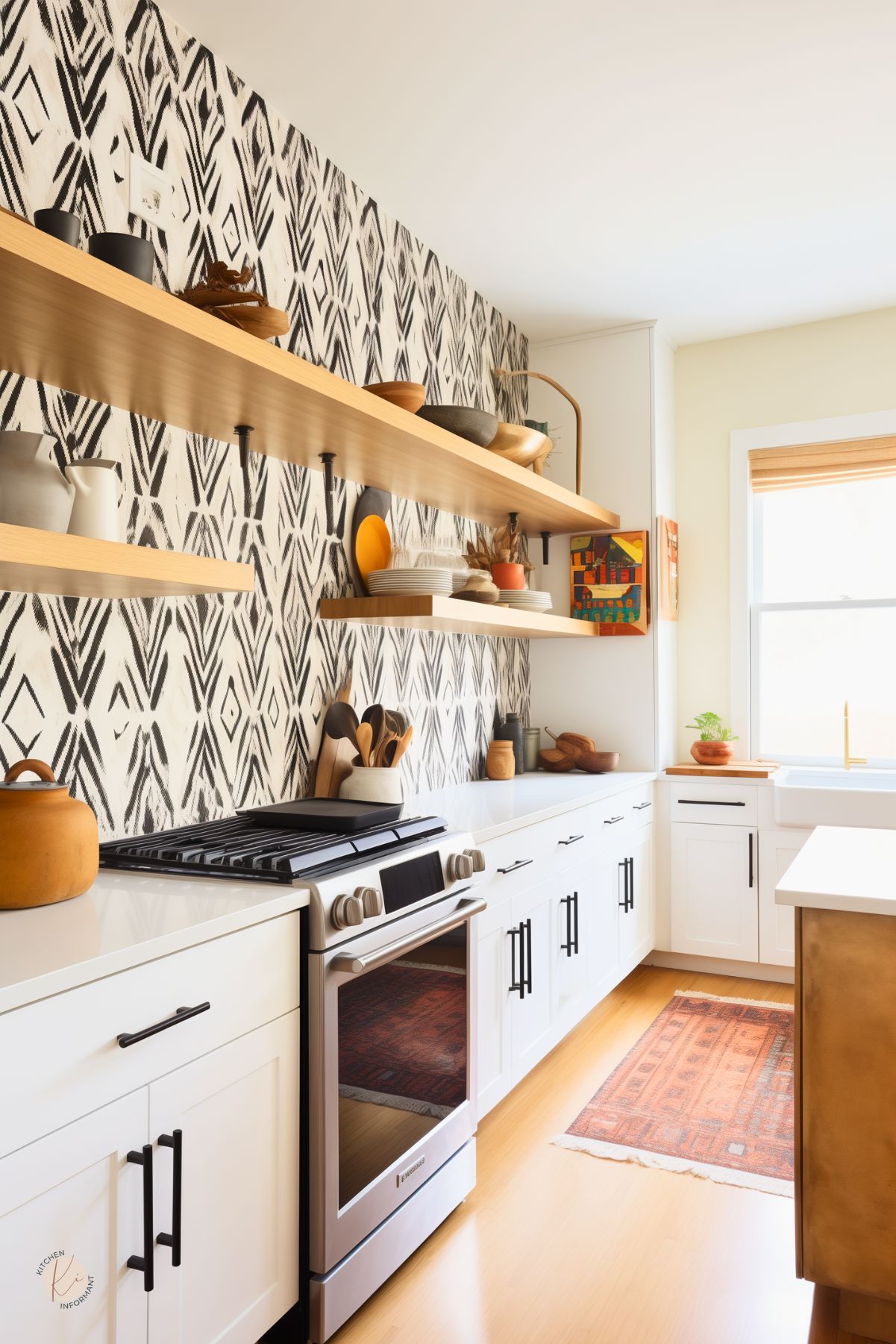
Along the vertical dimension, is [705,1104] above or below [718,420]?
below

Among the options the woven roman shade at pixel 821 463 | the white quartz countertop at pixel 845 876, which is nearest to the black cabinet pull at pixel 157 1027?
the white quartz countertop at pixel 845 876

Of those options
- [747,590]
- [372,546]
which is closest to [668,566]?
[747,590]

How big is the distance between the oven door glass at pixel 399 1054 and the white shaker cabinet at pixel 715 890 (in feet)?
6.56

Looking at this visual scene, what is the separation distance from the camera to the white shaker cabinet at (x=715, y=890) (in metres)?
3.85

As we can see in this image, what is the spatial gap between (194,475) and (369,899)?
1.11 meters

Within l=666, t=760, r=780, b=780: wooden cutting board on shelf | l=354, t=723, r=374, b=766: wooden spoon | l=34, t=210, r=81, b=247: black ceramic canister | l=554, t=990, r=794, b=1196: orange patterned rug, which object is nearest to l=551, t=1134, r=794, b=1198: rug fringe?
l=554, t=990, r=794, b=1196: orange patterned rug

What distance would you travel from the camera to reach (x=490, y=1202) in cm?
221

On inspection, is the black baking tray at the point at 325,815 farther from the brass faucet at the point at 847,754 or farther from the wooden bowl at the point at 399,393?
the brass faucet at the point at 847,754

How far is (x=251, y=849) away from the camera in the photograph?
1825 mm

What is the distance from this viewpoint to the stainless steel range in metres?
1.66

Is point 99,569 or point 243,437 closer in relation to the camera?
point 99,569

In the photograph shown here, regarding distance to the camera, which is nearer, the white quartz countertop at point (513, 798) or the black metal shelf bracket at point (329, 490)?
the white quartz countertop at point (513, 798)

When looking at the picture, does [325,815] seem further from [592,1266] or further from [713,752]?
[713,752]

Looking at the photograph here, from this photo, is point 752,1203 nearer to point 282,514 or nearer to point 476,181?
point 282,514
